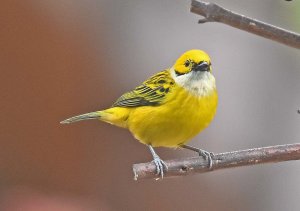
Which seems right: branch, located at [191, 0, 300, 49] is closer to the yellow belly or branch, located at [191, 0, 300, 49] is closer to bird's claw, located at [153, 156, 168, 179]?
bird's claw, located at [153, 156, 168, 179]

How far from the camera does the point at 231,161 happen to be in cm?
204

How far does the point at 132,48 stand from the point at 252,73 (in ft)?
3.47

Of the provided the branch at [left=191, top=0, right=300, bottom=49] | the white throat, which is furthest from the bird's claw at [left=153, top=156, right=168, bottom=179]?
the branch at [left=191, top=0, right=300, bottom=49]

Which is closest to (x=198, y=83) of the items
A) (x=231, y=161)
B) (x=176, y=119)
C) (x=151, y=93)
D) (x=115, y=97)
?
(x=176, y=119)

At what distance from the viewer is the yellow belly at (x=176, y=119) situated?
2537mm

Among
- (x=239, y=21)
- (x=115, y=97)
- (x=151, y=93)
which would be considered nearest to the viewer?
(x=239, y=21)

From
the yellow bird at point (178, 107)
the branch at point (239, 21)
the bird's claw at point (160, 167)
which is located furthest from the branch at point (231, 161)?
the branch at point (239, 21)

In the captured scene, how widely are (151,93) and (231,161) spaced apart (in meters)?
0.81

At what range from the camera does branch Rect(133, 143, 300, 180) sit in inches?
78.4

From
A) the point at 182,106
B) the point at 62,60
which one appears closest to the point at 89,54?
the point at 62,60

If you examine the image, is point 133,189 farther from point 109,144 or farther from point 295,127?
point 295,127

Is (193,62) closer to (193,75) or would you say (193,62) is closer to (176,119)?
(193,75)

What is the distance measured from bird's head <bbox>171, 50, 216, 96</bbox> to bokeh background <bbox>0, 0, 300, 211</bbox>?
2.15 m

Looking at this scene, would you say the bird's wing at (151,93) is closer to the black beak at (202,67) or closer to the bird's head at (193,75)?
the bird's head at (193,75)
